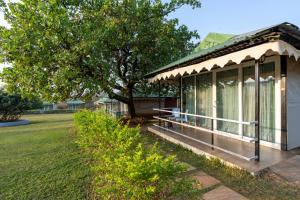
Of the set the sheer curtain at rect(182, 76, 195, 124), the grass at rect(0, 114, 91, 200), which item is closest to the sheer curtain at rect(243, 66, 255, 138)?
the sheer curtain at rect(182, 76, 195, 124)

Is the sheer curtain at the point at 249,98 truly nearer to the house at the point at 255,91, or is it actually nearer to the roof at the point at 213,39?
the house at the point at 255,91

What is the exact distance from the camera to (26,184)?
4.69 m

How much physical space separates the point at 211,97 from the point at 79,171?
561cm

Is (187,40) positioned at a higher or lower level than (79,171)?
higher

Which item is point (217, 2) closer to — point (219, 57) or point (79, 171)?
point (219, 57)

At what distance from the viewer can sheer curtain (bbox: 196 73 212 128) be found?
348 inches

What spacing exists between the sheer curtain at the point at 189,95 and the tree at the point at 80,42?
312 cm

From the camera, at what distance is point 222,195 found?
12.2 ft

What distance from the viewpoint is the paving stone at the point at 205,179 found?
4197 mm

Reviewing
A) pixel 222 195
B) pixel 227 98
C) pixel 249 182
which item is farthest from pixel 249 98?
pixel 222 195

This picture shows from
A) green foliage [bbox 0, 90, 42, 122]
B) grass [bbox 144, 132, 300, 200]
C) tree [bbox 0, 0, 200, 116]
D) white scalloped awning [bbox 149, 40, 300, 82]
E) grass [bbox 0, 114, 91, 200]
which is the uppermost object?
tree [bbox 0, 0, 200, 116]

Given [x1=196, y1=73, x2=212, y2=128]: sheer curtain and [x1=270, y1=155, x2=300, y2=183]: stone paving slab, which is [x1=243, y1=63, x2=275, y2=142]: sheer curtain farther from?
[x1=196, y1=73, x2=212, y2=128]: sheer curtain

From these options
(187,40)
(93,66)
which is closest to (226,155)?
(93,66)

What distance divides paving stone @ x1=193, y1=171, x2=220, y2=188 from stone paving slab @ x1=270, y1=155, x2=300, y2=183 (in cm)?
129
